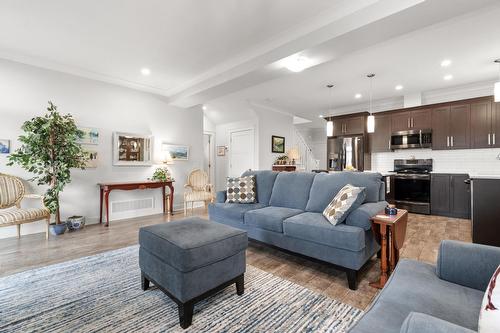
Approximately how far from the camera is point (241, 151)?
282 inches

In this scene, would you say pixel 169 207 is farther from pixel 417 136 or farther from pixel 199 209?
pixel 417 136

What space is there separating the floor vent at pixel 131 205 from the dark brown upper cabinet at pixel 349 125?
16.8 ft

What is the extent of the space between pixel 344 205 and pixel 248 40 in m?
2.55

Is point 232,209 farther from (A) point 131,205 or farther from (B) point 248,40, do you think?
(A) point 131,205

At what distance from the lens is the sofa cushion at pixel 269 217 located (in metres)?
2.58

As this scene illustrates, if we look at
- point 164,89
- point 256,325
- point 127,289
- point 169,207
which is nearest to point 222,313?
point 256,325

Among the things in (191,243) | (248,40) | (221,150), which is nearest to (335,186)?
(191,243)

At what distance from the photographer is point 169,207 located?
5.21 m

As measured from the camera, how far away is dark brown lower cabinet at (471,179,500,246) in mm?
2805

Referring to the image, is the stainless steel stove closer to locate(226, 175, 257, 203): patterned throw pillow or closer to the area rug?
locate(226, 175, 257, 203): patterned throw pillow

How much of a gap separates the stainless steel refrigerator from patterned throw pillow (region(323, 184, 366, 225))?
3.82 metres

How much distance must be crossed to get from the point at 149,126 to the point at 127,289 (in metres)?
3.90

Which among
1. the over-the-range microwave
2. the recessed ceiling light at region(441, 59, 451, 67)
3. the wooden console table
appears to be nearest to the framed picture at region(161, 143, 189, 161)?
the wooden console table

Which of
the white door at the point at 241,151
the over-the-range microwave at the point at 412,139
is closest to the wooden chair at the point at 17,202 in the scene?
the white door at the point at 241,151
